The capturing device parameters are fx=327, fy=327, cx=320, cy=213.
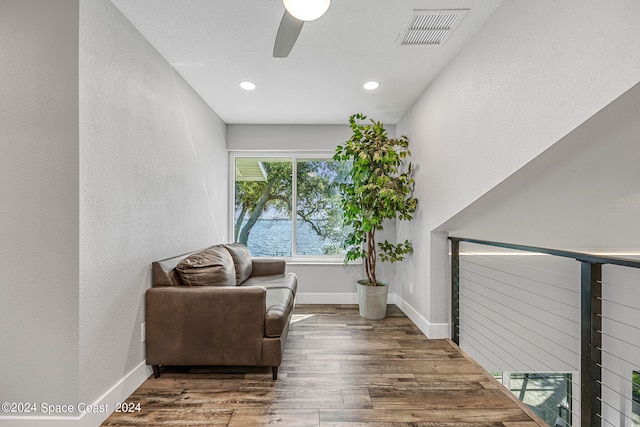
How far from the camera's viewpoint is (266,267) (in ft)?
12.5

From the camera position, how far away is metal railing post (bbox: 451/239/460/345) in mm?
2988

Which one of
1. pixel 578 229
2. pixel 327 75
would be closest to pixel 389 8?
pixel 327 75

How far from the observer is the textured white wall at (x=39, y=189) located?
165cm

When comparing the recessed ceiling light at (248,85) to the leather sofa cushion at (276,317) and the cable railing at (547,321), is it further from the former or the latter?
the cable railing at (547,321)

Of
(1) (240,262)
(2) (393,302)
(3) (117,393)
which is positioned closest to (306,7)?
(3) (117,393)

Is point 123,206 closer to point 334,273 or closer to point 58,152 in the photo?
point 58,152

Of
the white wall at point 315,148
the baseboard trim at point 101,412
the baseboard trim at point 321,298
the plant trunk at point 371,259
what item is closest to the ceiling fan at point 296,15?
the baseboard trim at point 101,412

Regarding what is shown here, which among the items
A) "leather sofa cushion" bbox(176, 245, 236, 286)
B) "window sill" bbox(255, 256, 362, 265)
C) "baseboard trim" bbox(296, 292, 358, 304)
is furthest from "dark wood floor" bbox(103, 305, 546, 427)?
"window sill" bbox(255, 256, 362, 265)

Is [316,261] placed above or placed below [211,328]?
above

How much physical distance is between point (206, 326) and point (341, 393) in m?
1.01

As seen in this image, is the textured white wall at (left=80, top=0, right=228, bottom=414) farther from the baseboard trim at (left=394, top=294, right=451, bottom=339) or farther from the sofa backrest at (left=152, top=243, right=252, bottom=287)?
the baseboard trim at (left=394, top=294, right=451, bottom=339)

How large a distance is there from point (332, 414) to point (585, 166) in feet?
7.25

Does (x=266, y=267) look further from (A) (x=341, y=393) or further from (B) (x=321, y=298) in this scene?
(A) (x=341, y=393)

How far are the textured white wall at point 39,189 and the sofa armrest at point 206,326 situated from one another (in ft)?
2.01
